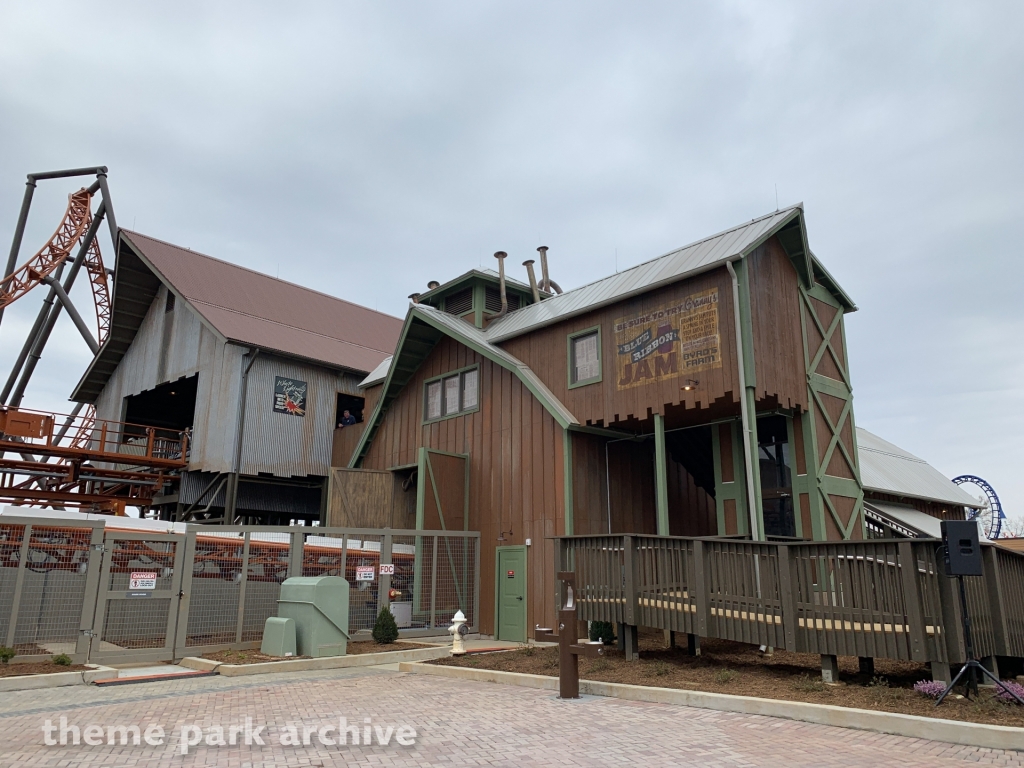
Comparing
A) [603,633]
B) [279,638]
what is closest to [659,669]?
[603,633]

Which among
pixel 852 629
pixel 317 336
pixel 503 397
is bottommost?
pixel 852 629

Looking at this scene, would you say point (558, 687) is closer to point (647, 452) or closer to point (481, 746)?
point (481, 746)

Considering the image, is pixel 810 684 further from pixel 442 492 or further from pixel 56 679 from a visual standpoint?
pixel 442 492

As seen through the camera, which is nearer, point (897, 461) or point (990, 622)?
point (990, 622)

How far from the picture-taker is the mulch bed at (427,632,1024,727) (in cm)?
780

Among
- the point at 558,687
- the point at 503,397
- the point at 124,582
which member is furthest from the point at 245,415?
the point at 558,687

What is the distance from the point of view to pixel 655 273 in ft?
54.5

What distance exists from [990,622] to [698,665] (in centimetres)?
371

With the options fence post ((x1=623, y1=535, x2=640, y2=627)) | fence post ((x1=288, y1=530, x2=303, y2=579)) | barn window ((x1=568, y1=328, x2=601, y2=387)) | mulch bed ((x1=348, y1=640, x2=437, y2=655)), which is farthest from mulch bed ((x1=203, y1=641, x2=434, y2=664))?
barn window ((x1=568, y1=328, x2=601, y2=387))

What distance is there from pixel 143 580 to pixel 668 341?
34.6 feet

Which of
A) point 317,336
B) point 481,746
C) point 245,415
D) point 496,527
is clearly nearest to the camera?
point 481,746

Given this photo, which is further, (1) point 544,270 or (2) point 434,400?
(1) point 544,270

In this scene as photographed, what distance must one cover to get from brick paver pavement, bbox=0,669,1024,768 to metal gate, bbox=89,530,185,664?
2.08 meters

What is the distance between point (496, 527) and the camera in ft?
59.5
